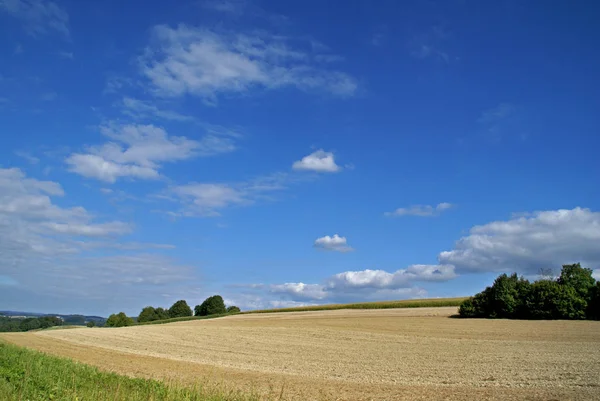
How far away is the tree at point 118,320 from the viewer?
133875mm

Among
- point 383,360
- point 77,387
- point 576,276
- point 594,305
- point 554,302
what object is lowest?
point 383,360

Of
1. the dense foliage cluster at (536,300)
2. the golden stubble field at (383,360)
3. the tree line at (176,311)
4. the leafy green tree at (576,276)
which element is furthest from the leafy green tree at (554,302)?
the tree line at (176,311)

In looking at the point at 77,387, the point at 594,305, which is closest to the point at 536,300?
the point at 594,305

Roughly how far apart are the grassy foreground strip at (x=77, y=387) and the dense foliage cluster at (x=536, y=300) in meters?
60.8

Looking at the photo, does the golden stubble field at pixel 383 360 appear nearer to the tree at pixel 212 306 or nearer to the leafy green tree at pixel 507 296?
the leafy green tree at pixel 507 296

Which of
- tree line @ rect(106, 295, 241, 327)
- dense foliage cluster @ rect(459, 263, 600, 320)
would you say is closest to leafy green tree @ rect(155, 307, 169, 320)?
tree line @ rect(106, 295, 241, 327)

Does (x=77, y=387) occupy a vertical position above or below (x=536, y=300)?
below

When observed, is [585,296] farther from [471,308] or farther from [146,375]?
[146,375]

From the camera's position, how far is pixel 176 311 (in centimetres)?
15662

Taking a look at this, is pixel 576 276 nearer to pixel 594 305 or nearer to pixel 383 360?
pixel 594 305

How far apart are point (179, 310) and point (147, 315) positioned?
9769 millimetres

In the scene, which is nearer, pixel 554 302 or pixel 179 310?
pixel 554 302

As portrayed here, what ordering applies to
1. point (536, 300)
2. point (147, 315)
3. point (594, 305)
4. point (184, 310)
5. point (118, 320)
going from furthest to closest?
1. point (184, 310)
2. point (147, 315)
3. point (118, 320)
4. point (536, 300)
5. point (594, 305)

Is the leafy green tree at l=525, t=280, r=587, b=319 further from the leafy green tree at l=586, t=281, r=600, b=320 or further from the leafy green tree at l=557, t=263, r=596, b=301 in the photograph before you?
the leafy green tree at l=557, t=263, r=596, b=301
